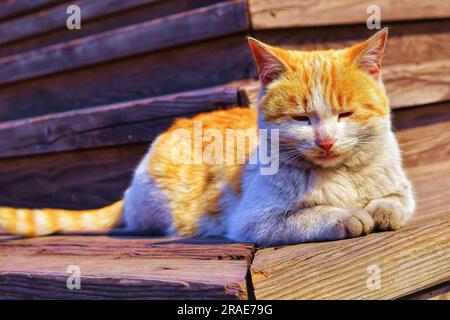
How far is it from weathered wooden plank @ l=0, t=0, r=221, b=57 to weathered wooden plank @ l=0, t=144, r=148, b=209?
0.86 m

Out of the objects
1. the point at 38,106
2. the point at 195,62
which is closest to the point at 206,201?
the point at 195,62

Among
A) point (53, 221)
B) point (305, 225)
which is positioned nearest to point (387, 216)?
point (305, 225)

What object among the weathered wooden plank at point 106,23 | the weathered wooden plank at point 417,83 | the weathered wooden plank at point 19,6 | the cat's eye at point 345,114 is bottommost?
the cat's eye at point 345,114

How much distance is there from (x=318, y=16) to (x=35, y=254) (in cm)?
191

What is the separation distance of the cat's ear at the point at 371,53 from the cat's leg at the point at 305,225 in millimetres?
540

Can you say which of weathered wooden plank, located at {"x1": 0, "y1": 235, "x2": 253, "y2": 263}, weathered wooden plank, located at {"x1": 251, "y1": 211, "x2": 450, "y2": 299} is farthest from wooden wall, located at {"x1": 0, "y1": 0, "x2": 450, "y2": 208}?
weathered wooden plank, located at {"x1": 251, "y1": 211, "x2": 450, "y2": 299}

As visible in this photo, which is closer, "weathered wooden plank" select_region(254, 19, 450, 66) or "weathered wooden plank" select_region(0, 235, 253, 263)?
"weathered wooden plank" select_region(0, 235, 253, 263)

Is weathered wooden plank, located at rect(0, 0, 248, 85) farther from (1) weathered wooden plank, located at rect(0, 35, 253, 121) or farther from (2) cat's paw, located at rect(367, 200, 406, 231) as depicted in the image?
(2) cat's paw, located at rect(367, 200, 406, 231)

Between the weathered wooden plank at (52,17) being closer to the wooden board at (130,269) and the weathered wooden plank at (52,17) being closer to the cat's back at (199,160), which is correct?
the cat's back at (199,160)

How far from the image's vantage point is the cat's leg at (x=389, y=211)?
169cm

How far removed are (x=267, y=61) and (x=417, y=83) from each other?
1486mm

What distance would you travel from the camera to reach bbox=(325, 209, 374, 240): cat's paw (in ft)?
5.33

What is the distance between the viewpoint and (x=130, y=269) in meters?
1.61

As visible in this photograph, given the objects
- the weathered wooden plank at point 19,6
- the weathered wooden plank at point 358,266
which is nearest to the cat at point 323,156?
the weathered wooden plank at point 358,266
